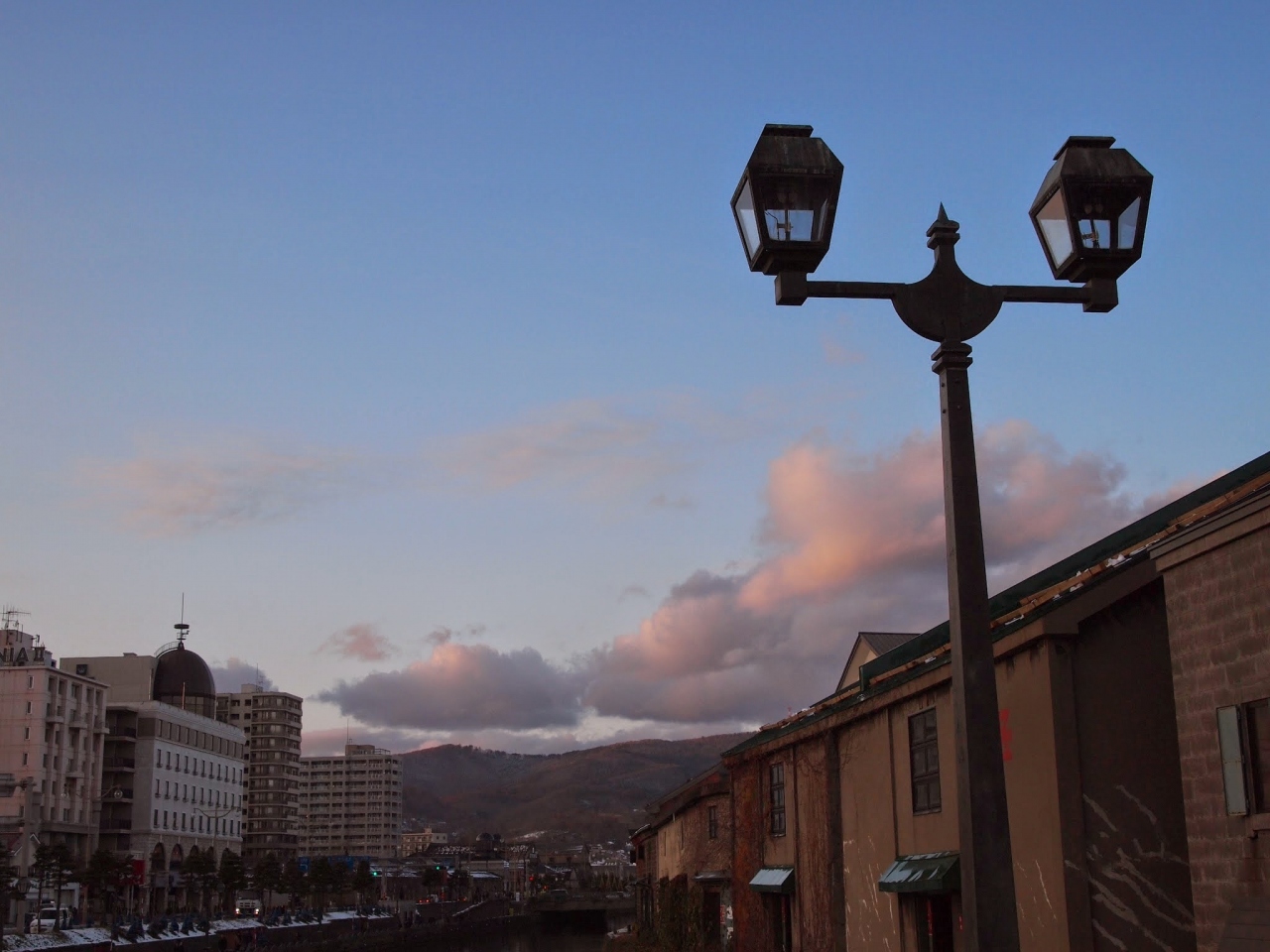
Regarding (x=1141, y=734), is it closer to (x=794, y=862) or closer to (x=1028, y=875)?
(x=1028, y=875)

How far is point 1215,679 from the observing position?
1282 cm

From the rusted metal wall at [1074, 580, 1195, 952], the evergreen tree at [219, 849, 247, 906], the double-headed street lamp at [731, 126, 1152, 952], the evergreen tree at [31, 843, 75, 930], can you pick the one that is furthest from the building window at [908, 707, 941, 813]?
the evergreen tree at [219, 849, 247, 906]

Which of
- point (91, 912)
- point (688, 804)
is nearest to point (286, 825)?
point (91, 912)

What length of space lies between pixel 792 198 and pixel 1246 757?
771 cm

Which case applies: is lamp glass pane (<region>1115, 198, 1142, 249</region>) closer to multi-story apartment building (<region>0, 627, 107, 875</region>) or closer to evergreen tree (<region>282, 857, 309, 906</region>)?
multi-story apartment building (<region>0, 627, 107, 875</region>)

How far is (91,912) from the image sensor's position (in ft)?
294

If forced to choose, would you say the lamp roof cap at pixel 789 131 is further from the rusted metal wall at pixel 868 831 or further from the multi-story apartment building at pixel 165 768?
the multi-story apartment building at pixel 165 768

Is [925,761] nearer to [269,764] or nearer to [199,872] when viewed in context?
[199,872]

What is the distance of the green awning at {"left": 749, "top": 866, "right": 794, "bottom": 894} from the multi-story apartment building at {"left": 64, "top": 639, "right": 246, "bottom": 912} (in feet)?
288

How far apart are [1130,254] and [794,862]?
2165cm

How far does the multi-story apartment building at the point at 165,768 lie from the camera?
114 metres

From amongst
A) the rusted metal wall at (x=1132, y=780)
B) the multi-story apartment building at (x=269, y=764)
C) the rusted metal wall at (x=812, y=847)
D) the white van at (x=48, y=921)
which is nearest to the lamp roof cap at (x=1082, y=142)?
the rusted metal wall at (x=1132, y=780)

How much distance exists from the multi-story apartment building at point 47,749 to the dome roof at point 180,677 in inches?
1172

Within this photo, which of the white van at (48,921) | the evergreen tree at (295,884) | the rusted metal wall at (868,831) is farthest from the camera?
the evergreen tree at (295,884)
